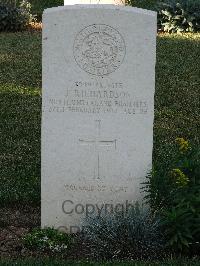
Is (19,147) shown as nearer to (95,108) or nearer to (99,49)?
(95,108)

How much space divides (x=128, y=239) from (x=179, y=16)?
37.5 feet

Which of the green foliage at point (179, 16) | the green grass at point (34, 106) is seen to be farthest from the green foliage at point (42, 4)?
the green grass at point (34, 106)

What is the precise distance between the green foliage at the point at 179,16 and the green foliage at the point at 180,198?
35.1ft

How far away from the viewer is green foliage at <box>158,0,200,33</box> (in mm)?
15680

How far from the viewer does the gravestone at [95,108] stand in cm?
519

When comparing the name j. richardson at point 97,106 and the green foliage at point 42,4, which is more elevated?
the green foliage at point 42,4

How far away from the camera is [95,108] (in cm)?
533

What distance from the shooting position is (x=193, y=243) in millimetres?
4934

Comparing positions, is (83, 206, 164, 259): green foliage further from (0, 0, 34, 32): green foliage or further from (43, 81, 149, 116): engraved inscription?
(0, 0, 34, 32): green foliage

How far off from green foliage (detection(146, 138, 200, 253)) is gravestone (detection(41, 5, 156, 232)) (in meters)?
0.30

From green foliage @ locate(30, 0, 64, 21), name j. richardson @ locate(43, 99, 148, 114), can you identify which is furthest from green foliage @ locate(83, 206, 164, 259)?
green foliage @ locate(30, 0, 64, 21)

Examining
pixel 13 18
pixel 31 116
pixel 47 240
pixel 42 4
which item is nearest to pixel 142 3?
pixel 42 4

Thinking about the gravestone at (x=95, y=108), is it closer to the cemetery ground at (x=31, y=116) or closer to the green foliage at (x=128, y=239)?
the green foliage at (x=128, y=239)

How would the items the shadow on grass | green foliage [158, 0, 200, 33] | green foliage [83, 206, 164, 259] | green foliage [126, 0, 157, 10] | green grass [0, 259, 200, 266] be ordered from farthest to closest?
green foliage [126, 0, 157, 10] < green foliage [158, 0, 200, 33] < the shadow on grass < green foliage [83, 206, 164, 259] < green grass [0, 259, 200, 266]
